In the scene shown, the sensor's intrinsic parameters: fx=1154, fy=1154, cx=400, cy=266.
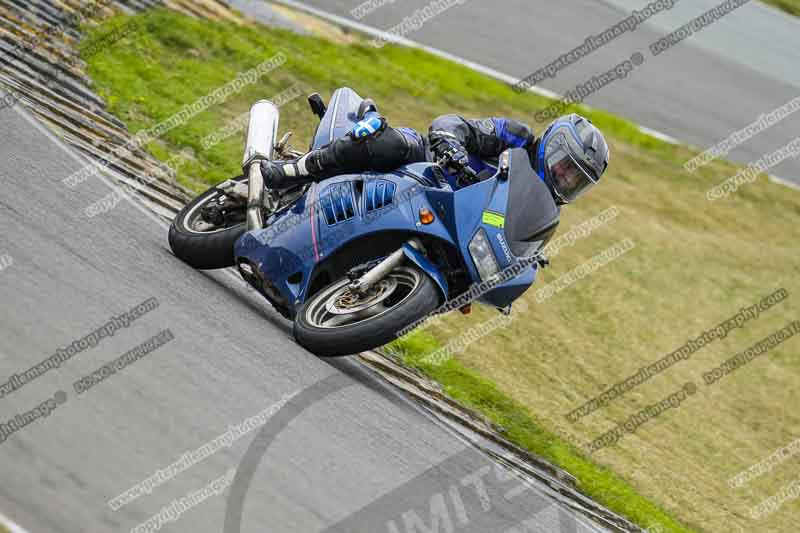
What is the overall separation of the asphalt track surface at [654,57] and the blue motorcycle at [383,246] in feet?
31.4

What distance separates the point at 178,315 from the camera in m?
6.70

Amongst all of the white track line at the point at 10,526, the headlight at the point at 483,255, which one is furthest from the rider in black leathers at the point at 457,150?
the white track line at the point at 10,526

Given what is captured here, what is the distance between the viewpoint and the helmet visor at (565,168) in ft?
24.0

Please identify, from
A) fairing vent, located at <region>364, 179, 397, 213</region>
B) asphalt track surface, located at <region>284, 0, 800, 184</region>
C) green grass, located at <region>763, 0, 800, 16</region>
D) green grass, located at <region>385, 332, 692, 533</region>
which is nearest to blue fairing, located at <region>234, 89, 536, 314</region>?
fairing vent, located at <region>364, 179, 397, 213</region>

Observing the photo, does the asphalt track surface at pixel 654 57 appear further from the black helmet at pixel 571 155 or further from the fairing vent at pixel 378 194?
the fairing vent at pixel 378 194

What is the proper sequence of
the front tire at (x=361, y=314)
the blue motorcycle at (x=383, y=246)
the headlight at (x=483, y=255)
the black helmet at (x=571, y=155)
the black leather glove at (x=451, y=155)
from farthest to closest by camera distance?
1. the black helmet at (x=571, y=155)
2. the black leather glove at (x=451, y=155)
3. the headlight at (x=483, y=255)
4. the blue motorcycle at (x=383, y=246)
5. the front tire at (x=361, y=314)

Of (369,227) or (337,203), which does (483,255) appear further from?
(337,203)

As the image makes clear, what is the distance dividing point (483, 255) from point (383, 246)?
67 cm

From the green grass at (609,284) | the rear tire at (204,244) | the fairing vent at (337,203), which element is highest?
the fairing vent at (337,203)

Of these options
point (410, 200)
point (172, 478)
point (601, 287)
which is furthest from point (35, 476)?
point (601, 287)

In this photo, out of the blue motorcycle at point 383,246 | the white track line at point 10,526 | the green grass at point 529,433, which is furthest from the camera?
the green grass at point 529,433

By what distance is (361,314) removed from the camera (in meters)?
6.81

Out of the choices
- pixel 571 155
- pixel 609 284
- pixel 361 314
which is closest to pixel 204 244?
pixel 361 314

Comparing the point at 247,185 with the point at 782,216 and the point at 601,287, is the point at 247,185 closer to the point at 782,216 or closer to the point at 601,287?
the point at 601,287
